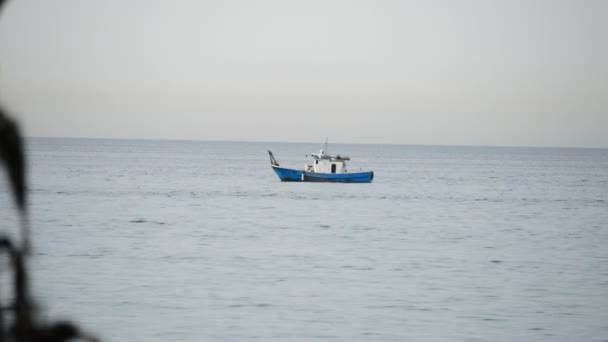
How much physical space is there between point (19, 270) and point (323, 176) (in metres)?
83.0

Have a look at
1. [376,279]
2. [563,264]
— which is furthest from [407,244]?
[376,279]

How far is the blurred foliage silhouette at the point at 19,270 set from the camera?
167 centimetres

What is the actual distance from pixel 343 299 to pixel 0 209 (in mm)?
40144

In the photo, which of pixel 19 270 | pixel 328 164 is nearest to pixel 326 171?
pixel 328 164

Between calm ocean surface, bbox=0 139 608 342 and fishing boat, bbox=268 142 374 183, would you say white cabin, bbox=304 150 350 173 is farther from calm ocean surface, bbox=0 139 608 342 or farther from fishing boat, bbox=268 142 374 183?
calm ocean surface, bbox=0 139 608 342

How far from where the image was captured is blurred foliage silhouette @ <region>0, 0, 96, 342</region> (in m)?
1.67

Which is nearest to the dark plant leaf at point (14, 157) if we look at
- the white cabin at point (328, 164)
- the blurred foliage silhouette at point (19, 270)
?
the blurred foliage silhouette at point (19, 270)

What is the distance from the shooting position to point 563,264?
117 ft

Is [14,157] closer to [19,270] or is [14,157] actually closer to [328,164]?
[19,270]

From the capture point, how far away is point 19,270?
6.14ft

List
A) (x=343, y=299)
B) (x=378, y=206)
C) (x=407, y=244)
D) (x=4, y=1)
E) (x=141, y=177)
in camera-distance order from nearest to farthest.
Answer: (x=4, y=1), (x=343, y=299), (x=407, y=244), (x=378, y=206), (x=141, y=177)

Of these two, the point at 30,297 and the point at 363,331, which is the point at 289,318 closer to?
the point at 363,331

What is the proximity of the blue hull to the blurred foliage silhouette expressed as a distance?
8206 centimetres

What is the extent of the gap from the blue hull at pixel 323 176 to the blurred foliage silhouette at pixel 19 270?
8206 centimetres
